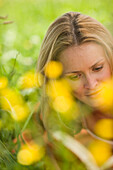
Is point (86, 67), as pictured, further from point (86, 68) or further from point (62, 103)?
point (62, 103)

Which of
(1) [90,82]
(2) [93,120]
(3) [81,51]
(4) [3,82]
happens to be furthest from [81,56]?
(2) [93,120]

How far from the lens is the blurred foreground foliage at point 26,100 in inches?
38.6

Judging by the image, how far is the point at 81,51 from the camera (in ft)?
3.64

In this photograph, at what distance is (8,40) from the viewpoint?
2127mm

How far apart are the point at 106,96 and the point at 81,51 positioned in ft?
1.08

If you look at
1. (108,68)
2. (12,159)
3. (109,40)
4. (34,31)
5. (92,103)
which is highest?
(34,31)

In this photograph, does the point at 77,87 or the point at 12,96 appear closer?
the point at 77,87

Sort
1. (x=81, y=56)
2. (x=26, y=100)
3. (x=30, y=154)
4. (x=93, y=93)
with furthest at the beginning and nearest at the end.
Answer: (x=26, y=100)
(x=93, y=93)
(x=81, y=56)
(x=30, y=154)

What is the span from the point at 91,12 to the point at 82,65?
1125 millimetres

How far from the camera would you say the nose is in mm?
1142

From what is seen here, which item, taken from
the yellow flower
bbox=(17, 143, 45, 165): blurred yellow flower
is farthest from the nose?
bbox=(17, 143, 45, 165): blurred yellow flower

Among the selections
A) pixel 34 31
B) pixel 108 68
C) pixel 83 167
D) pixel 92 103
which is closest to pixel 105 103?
pixel 92 103

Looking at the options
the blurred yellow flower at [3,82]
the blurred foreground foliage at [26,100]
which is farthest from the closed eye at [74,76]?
the blurred yellow flower at [3,82]

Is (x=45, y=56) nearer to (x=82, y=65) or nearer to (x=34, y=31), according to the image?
(x=82, y=65)
